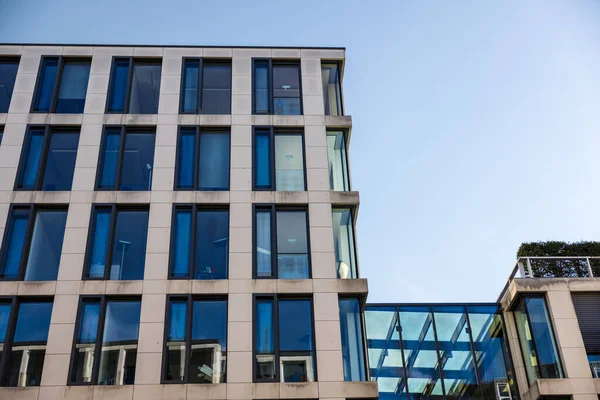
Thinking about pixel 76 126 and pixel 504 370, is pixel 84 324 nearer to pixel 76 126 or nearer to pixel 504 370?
pixel 76 126

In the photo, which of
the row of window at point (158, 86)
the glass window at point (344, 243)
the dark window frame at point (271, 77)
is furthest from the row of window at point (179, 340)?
the row of window at point (158, 86)

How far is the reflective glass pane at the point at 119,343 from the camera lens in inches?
894

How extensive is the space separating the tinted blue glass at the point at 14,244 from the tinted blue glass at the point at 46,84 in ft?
17.2

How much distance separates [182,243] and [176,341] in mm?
3848

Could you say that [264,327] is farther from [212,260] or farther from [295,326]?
[212,260]

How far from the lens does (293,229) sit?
26.2 metres

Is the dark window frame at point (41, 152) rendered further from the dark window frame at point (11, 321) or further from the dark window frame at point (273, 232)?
the dark window frame at point (273, 232)

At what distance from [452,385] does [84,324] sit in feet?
46.4

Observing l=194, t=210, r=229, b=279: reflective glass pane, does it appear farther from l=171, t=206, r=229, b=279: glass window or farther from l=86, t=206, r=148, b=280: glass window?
l=86, t=206, r=148, b=280: glass window

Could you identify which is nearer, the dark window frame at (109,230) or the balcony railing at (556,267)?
the dark window frame at (109,230)

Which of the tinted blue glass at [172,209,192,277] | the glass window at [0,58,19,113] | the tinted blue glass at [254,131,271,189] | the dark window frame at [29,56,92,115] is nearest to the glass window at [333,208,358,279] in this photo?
the tinted blue glass at [254,131,271,189]

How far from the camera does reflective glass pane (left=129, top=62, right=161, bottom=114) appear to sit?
29.2m

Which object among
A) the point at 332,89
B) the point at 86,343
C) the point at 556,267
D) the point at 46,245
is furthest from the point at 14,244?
the point at 556,267

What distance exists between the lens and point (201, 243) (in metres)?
25.6
